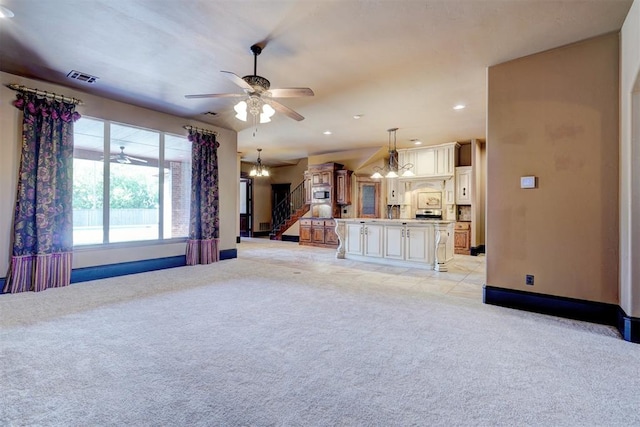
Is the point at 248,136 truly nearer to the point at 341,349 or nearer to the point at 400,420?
the point at 341,349

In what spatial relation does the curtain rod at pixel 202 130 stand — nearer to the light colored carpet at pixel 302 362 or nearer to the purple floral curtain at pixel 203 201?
the purple floral curtain at pixel 203 201

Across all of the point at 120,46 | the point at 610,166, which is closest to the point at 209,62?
the point at 120,46

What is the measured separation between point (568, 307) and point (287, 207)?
1067 centimetres

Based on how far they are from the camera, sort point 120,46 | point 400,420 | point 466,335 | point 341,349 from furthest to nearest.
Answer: point 120,46, point 466,335, point 341,349, point 400,420

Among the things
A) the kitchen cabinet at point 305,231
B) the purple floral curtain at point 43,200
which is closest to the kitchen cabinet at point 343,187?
the kitchen cabinet at point 305,231

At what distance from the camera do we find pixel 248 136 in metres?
7.85

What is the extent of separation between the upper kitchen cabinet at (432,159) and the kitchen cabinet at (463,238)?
144 centimetres

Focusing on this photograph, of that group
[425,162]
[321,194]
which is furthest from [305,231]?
[425,162]

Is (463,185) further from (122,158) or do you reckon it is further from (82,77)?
(82,77)

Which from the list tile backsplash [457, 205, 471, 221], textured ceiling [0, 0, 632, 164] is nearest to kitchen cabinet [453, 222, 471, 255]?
tile backsplash [457, 205, 471, 221]

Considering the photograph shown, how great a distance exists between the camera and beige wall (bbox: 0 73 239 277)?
13.1 ft

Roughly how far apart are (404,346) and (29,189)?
5.28 metres

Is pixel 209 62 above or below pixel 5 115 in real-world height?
above

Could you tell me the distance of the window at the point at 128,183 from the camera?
4.84m
